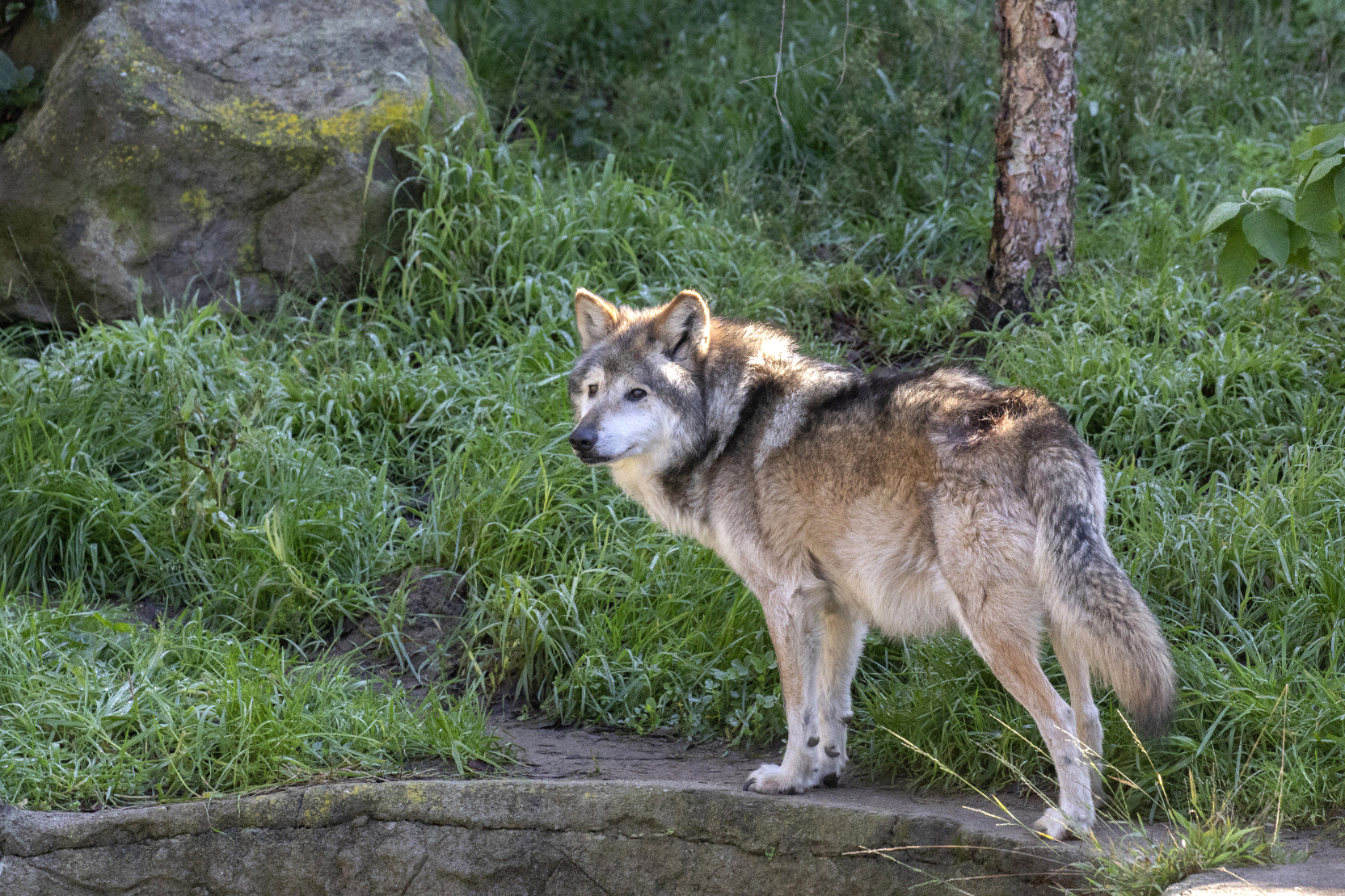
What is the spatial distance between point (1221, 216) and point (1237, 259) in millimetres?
289

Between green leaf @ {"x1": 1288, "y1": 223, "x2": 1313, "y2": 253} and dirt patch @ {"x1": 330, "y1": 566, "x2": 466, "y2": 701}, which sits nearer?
green leaf @ {"x1": 1288, "y1": 223, "x2": 1313, "y2": 253}

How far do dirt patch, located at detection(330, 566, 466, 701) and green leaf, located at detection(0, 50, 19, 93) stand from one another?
417 centimetres

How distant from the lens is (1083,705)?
11.3ft

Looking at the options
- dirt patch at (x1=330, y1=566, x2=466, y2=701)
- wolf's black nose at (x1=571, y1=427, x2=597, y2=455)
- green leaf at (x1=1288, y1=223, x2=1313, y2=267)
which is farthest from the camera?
dirt patch at (x1=330, y1=566, x2=466, y2=701)

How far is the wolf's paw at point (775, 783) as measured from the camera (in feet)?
12.1

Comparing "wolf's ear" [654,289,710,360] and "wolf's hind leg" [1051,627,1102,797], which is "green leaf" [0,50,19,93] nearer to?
"wolf's ear" [654,289,710,360]

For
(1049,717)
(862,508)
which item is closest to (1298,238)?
(862,508)

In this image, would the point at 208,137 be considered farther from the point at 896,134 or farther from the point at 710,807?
the point at 710,807

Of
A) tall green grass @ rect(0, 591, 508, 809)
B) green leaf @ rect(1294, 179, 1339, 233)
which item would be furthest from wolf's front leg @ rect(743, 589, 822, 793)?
green leaf @ rect(1294, 179, 1339, 233)

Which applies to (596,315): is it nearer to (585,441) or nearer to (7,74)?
(585,441)

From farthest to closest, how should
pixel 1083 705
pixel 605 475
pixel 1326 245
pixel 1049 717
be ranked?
1. pixel 605 475
2. pixel 1326 245
3. pixel 1083 705
4. pixel 1049 717

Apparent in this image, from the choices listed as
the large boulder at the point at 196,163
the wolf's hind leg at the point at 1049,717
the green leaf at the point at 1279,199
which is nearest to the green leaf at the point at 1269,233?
the green leaf at the point at 1279,199

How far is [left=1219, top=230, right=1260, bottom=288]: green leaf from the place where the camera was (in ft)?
13.9

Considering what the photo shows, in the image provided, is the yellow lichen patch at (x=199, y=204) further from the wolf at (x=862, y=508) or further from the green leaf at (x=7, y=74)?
the wolf at (x=862, y=508)
